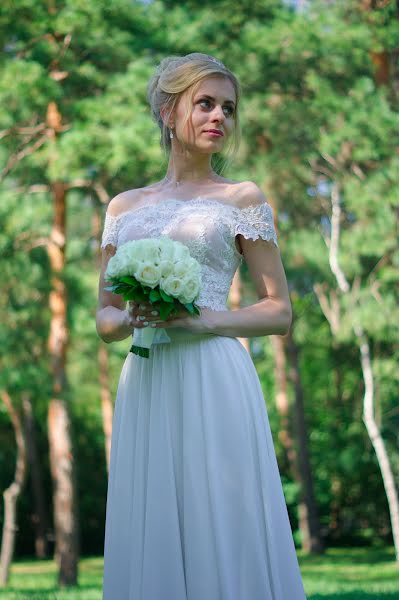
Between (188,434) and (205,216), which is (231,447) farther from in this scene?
(205,216)

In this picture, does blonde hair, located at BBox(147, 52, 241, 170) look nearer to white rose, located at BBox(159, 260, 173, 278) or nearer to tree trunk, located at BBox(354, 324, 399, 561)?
white rose, located at BBox(159, 260, 173, 278)

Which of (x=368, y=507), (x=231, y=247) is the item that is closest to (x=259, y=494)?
(x=231, y=247)

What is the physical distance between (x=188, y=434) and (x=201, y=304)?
1.47 feet

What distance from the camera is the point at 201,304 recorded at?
10.2 feet

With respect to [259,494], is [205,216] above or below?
above

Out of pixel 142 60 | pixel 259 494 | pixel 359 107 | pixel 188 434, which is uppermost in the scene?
pixel 359 107

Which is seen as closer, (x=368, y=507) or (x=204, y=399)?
(x=204, y=399)

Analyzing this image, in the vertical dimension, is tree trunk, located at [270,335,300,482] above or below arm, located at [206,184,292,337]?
above

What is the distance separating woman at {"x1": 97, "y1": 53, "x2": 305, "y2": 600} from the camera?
2.95 metres

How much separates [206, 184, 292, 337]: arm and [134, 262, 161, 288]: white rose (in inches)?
14.6

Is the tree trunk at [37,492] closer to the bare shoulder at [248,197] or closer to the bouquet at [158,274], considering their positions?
the bare shoulder at [248,197]

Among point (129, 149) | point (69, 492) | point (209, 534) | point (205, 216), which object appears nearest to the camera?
point (209, 534)

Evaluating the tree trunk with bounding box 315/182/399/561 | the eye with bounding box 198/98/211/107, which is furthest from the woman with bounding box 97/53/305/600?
the tree trunk with bounding box 315/182/399/561

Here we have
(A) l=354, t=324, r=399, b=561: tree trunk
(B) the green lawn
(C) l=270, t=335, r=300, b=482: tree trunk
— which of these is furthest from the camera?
(C) l=270, t=335, r=300, b=482: tree trunk
